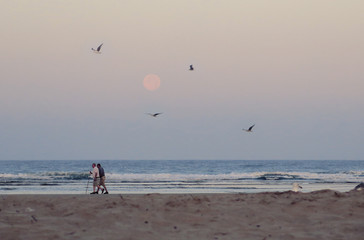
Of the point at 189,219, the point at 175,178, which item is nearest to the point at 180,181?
the point at 175,178

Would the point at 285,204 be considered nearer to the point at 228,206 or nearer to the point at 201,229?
the point at 228,206

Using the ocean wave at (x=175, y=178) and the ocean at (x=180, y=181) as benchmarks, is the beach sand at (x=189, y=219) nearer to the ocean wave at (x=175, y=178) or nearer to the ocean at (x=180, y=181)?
the ocean at (x=180, y=181)

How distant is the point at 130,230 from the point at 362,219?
4.83m

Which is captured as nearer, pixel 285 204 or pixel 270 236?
pixel 270 236

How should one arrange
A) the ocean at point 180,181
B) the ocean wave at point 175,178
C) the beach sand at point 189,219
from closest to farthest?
the beach sand at point 189,219
the ocean at point 180,181
the ocean wave at point 175,178

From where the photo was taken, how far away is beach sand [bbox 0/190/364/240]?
9.12 metres

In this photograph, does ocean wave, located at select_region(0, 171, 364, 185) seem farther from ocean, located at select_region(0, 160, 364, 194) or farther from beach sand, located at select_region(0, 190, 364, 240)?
beach sand, located at select_region(0, 190, 364, 240)

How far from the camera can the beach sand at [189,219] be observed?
9.12 metres

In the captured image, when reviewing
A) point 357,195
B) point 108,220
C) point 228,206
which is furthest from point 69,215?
point 357,195

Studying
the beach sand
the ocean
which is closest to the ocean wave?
the ocean

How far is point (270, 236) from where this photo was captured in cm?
911

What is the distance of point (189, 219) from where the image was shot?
411 inches

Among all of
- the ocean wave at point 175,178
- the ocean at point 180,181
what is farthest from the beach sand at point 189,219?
the ocean wave at point 175,178

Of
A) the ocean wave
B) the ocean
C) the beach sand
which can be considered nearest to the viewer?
the beach sand
